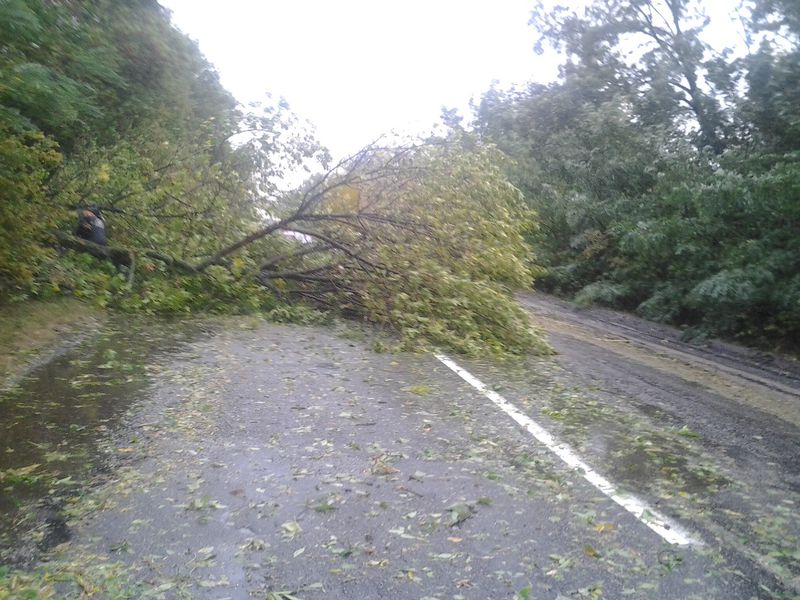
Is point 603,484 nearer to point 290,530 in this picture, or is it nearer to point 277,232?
point 290,530

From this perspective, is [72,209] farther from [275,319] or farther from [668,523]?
[668,523]

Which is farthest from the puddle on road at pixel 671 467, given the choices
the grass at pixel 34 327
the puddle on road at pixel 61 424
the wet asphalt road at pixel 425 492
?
the grass at pixel 34 327

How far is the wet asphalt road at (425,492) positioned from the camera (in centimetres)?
387

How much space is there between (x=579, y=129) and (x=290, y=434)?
21017 mm

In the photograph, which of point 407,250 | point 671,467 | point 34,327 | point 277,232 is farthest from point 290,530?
point 277,232

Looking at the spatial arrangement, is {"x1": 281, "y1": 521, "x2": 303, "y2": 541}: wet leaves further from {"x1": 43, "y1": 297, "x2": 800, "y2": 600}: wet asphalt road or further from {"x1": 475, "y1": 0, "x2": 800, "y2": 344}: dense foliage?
{"x1": 475, "y1": 0, "x2": 800, "y2": 344}: dense foliage

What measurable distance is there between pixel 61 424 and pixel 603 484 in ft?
13.3

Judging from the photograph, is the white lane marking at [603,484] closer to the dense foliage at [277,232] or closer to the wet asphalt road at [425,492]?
the wet asphalt road at [425,492]

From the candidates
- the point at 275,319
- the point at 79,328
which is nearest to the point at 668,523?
the point at 79,328

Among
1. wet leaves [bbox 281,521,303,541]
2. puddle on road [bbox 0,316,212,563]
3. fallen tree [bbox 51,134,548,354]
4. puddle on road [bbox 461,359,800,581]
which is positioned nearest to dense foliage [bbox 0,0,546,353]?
fallen tree [bbox 51,134,548,354]

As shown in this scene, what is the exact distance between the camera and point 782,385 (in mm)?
11367

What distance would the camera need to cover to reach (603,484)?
532 cm

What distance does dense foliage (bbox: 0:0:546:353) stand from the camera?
11031 millimetres

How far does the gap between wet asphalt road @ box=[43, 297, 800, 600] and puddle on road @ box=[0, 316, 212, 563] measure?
20 centimetres
